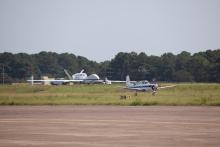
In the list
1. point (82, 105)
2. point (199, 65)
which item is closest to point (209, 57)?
point (199, 65)

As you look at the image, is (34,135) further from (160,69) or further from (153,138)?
(160,69)

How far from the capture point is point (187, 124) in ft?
93.2

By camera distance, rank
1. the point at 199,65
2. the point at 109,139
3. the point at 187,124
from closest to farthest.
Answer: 1. the point at 109,139
2. the point at 187,124
3. the point at 199,65

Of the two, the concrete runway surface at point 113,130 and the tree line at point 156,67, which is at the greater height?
the tree line at point 156,67

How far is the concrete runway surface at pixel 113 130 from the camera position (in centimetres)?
2158

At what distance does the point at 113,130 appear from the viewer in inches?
1022

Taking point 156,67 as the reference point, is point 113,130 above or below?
below

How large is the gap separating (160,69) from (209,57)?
1438 cm

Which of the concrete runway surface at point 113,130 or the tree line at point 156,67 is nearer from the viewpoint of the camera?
the concrete runway surface at point 113,130

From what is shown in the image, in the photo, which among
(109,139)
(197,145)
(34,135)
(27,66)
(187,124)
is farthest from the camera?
(27,66)

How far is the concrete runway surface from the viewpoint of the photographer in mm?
21578

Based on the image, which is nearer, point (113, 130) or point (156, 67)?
point (113, 130)

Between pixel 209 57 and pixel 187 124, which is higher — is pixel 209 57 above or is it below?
above

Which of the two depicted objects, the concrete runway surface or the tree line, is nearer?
the concrete runway surface
